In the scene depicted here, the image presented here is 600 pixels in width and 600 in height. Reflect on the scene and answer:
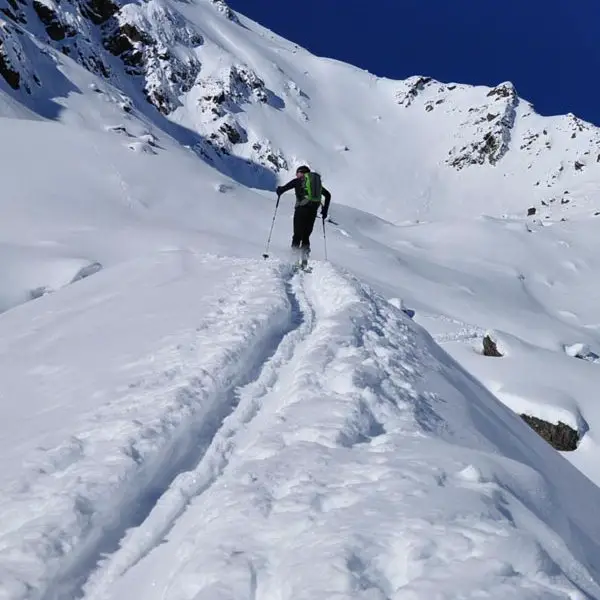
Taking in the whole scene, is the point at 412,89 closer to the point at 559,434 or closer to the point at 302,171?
the point at 302,171

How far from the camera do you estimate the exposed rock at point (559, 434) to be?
38.5 feet

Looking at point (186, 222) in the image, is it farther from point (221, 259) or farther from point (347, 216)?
point (347, 216)

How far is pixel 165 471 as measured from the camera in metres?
5.03

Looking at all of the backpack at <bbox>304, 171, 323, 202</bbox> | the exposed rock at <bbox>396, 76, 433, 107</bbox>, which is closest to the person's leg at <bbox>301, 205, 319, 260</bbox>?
the backpack at <bbox>304, 171, 323, 202</bbox>

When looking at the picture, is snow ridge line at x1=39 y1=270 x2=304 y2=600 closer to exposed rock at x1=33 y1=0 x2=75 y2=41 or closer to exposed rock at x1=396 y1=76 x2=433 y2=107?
exposed rock at x1=33 y1=0 x2=75 y2=41

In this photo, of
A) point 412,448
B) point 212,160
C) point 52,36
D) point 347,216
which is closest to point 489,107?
point 212,160

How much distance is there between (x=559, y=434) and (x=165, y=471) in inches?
359

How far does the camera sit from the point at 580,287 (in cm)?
3922

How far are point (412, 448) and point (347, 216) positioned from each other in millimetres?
39592

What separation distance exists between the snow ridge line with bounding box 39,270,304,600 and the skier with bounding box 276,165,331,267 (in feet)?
24.2

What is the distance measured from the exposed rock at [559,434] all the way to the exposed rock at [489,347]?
2.97 meters

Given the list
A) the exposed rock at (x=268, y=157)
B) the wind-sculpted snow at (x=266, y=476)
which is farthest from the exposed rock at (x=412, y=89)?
the wind-sculpted snow at (x=266, y=476)

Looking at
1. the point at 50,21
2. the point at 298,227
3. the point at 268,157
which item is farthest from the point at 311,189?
the point at 50,21

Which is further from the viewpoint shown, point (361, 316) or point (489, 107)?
point (489, 107)
